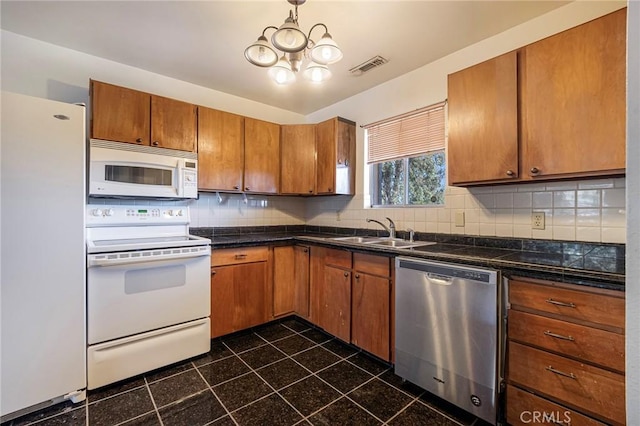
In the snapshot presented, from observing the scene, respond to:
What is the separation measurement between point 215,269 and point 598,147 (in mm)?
2680

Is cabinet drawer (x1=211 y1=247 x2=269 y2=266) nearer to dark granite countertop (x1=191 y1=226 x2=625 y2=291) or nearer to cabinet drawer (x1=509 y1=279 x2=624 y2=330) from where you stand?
dark granite countertop (x1=191 y1=226 x2=625 y2=291)

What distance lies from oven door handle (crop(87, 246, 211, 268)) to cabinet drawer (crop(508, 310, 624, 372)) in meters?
2.13

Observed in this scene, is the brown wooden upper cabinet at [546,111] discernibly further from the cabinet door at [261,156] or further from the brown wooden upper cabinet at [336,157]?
the cabinet door at [261,156]

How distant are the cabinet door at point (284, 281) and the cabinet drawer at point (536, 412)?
1.99 metres

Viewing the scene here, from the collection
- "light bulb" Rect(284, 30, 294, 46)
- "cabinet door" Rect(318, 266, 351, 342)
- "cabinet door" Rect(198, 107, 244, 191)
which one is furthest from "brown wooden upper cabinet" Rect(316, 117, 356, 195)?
Answer: "light bulb" Rect(284, 30, 294, 46)

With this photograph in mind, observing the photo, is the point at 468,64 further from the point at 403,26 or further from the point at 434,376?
the point at 434,376

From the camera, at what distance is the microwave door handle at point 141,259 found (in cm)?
179

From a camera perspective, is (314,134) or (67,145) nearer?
(67,145)

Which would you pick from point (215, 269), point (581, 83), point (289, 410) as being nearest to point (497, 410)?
point (289, 410)

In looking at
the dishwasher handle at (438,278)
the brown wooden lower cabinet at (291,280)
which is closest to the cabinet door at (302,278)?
the brown wooden lower cabinet at (291,280)

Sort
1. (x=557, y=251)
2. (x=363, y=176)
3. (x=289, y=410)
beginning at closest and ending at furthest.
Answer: (x=289, y=410)
(x=557, y=251)
(x=363, y=176)

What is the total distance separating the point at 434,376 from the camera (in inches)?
67.7

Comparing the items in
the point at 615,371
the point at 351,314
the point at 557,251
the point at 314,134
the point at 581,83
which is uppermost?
the point at 314,134

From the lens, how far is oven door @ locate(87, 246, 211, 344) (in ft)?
5.95
